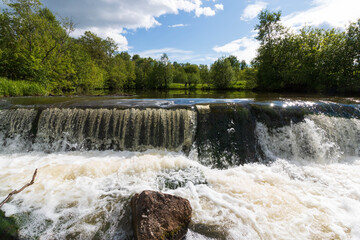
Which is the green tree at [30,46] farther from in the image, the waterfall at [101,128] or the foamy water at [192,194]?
the foamy water at [192,194]

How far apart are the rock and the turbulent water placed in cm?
11

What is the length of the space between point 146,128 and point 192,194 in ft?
11.7

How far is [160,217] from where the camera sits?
265cm

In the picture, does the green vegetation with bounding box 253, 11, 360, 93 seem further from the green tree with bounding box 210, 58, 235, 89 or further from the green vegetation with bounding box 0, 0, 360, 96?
the green tree with bounding box 210, 58, 235, 89

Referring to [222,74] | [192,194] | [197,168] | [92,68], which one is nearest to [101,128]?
[197,168]

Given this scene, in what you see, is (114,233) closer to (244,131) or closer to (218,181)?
(218,181)

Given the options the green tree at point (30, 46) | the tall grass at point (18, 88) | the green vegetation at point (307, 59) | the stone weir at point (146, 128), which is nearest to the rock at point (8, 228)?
the stone weir at point (146, 128)

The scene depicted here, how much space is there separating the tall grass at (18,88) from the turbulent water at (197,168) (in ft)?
20.0

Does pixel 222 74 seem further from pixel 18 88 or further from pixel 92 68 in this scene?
pixel 18 88

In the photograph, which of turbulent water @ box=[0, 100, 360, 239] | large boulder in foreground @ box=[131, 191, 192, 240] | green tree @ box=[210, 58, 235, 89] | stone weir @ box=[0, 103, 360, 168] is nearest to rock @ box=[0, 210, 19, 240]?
turbulent water @ box=[0, 100, 360, 239]

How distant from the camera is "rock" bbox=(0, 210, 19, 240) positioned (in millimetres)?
2560

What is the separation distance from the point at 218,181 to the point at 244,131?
2.90m

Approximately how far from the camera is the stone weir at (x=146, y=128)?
649 cm

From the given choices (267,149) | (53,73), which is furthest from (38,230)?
(53,73)
